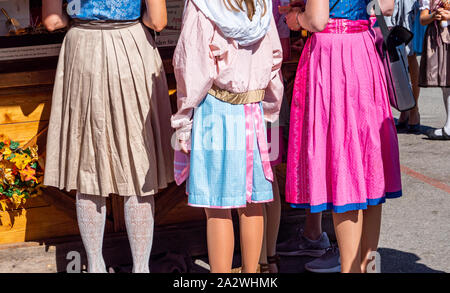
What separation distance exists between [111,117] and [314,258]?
1688 millimetres

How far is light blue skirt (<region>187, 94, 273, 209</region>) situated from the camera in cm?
382

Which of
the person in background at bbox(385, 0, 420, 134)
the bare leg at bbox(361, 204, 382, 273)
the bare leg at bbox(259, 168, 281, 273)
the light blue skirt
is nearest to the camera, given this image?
the light blue skirt

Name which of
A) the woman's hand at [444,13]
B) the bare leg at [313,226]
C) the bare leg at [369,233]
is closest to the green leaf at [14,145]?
the bare leg at [313,226]

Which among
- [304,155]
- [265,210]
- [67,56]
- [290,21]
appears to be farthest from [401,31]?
[67,56]

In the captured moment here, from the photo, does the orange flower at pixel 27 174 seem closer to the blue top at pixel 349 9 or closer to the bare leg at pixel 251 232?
the bare leg at pixel 251 232

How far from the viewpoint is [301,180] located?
13.4ft

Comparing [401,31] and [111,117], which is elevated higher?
[401,31]

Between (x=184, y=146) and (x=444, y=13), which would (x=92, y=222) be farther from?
(x=444, y=13)

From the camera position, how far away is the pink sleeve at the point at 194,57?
3.68m

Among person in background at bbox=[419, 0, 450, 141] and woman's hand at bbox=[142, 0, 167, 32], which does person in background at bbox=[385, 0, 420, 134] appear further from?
woman's hand at bbox=[142, 0, 167, 32]

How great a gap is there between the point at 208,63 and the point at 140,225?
1128mm

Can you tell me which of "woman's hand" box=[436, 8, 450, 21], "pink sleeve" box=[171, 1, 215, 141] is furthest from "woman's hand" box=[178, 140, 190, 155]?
"woman's hand" box=[436, 8, 450, 21]

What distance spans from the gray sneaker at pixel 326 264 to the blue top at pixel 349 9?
5.32ft
